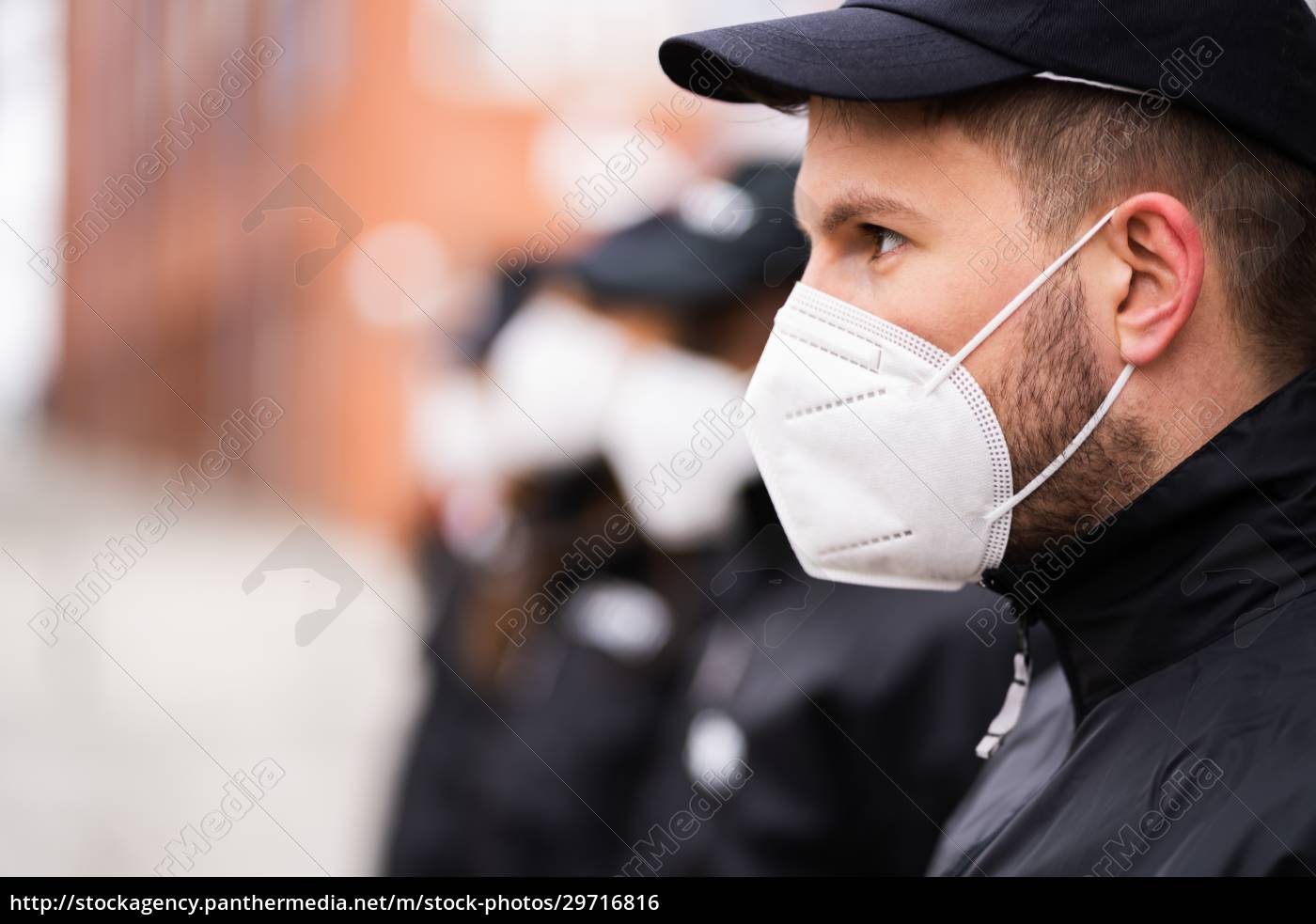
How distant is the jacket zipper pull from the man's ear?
0.43m

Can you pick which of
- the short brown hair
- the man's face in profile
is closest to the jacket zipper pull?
the man's face in profile

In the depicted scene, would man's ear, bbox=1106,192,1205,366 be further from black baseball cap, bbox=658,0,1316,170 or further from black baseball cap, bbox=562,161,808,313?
black baseball cap, bbox=562,161,808,313

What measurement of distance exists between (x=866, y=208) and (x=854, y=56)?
181 millimetres

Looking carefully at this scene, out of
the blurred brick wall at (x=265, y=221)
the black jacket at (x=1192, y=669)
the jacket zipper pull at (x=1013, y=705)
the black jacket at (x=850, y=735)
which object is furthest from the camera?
the blurred brick wall at (x=265, y=221)

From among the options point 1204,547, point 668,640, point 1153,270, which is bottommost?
point 668,640

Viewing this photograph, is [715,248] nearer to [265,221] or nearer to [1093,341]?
[1093,341]

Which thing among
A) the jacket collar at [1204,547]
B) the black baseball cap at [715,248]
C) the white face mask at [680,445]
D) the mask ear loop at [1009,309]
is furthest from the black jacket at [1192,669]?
the black baseball cap at [715,248]

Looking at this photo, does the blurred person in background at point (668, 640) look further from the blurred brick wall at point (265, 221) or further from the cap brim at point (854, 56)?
the blurred brick wall at point (265, 221)

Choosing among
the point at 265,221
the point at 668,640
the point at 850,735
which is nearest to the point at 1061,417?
the point at 850,735

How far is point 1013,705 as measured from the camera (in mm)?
1812

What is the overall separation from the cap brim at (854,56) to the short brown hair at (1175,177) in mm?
55

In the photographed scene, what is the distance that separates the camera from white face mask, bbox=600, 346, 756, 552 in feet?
11.2

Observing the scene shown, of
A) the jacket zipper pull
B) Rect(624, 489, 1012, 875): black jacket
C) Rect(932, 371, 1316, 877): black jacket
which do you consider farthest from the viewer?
Rect(624, 489, 1012, 875): black jacket

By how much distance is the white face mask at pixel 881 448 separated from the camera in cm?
165
